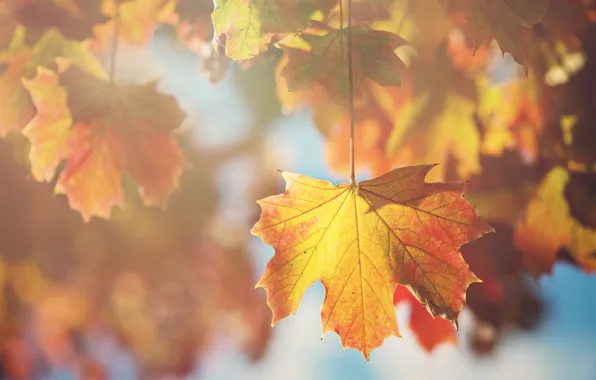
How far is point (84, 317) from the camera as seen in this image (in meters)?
5.38

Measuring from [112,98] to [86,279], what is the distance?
3.66 meters

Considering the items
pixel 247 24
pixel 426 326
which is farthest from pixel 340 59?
pixel 426 326

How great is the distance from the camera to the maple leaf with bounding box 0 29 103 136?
160cm

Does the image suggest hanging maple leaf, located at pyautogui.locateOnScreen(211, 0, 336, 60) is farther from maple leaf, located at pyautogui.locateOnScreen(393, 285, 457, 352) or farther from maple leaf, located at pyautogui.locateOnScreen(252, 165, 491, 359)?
maple leaf, located at pyautogui.locateOnScreen(393, 285, 457, 352)

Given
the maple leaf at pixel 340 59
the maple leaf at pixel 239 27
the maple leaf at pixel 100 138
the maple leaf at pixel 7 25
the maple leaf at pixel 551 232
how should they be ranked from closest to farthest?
the maple leaf at pixel 239 27
the maple leaf at pixel 340 59
the maple leaf at pixel 100 138
the maple leaf at pixel 7 25
the maple leaf at pixel 551 232

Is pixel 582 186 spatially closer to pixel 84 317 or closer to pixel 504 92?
pixel 504 92

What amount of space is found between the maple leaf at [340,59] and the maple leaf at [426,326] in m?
0.94

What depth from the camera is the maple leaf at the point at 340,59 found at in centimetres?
122

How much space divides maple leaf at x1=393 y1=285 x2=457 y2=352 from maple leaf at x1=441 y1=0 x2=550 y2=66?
3.46 ft

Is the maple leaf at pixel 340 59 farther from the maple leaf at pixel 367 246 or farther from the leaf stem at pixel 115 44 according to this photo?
the leaf stem at pixel 115 44

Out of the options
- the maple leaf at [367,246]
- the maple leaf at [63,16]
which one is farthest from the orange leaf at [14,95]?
the maple leaf at [367,246]

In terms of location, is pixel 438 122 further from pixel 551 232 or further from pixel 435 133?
pixel 551 232

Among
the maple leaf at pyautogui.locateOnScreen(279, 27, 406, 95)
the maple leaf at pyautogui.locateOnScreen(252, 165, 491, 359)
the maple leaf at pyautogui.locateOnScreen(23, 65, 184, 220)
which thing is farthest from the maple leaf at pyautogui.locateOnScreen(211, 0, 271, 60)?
the maple leaf at pyautogui.locateOnScreen(23, 65, 184, 220)

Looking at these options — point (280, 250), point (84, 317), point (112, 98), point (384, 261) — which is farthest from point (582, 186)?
point (84, 317)
